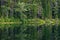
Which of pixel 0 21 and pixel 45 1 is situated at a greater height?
pixel 45 1

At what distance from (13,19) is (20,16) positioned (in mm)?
1482

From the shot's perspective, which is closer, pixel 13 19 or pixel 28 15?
Result: pixel 13 19

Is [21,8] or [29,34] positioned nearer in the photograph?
[29,34]

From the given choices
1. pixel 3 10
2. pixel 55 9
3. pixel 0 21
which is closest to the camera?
pixel 0 21

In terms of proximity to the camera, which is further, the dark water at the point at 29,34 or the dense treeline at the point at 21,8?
the dense treeline at the point at 21,8

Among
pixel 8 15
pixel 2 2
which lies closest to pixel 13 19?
pixel 8 15

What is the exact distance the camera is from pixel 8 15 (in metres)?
22.7

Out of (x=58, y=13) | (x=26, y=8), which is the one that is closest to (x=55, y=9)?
(x=58, y=13)

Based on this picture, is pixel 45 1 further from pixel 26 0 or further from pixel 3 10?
pixel 26 0

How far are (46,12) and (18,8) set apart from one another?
631 cm

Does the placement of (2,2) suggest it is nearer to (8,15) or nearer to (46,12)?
(8,15)

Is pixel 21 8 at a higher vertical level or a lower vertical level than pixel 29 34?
higher

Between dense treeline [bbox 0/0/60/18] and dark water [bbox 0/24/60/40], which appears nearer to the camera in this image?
dark water [bbox 0/24/60/40]

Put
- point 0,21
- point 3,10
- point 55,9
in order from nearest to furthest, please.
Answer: point 0,21, point 3,10, point 55,9
